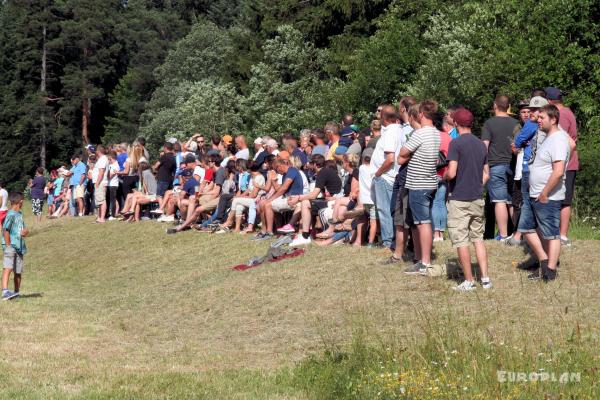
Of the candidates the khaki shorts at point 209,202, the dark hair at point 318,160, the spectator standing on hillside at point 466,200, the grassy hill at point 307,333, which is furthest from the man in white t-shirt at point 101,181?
the spectator standing on hillside at point 466,200

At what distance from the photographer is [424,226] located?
14.6 metres

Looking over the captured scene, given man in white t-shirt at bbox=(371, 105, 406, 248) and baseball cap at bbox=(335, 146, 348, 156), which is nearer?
man in white t-shirt at bbox=(371, 105, 406, 248)

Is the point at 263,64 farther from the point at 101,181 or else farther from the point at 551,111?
the point at 551,111

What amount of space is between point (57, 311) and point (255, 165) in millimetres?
6587

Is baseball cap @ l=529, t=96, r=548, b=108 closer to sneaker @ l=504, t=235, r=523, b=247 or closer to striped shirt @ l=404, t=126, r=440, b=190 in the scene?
striped shirt @ l=404, t=126, r=440, b=190

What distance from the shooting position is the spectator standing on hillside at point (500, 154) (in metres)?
16.1

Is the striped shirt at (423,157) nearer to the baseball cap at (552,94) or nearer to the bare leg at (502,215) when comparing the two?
the baseball cap at (552,94)

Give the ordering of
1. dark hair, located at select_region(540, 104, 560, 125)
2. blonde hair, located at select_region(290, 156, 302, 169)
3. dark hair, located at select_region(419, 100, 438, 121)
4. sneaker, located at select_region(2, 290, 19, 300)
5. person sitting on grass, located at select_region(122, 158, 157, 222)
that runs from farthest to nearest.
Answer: person sitting on grass, located at select_region(122, 158, 157, 222), blonde hair, located at select_region(290, 156, 302, 169), sneaker, located at select_region(2, 290, 19, 300), dark hair, located at select_region(419, 100, 438, 121), dark hair, located at select_region(540, 104, 560, 125)

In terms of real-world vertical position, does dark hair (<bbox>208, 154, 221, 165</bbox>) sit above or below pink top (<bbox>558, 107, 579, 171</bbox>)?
below

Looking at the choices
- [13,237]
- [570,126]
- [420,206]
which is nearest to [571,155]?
[570,126]

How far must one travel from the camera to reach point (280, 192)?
20469mm

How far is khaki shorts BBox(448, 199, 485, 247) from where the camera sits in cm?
1344

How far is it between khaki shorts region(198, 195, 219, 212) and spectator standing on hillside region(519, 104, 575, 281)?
37.4 feet

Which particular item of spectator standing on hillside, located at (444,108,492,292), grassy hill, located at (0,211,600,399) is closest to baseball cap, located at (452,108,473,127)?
spectator standing on hillside, located at (444,108,492,292)
